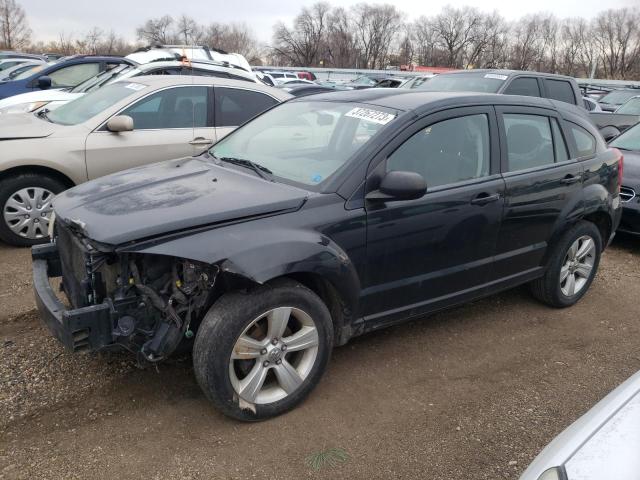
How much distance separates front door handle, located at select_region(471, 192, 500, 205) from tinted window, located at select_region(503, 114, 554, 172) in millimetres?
297

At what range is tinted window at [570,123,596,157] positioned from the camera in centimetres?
453

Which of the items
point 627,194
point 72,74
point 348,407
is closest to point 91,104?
point 348,407

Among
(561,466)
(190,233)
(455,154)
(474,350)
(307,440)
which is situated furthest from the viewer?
(474,350)

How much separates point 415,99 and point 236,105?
3277mm

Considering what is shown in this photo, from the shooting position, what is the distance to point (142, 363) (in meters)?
2.96

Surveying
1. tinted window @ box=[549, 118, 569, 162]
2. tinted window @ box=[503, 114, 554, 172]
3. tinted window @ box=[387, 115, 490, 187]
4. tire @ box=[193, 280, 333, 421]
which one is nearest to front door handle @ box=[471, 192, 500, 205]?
tinted window @ box=[387, 115, 490, 187]

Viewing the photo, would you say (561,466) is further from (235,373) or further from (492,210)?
(492,210)

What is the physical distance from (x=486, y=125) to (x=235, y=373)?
2.35 m

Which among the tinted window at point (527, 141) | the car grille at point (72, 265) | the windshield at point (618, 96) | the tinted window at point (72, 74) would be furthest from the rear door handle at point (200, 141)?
the windshield at point (618, 96)

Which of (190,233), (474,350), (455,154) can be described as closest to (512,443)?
(474,350)

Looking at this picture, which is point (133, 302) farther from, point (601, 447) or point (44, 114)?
point (44, 114)

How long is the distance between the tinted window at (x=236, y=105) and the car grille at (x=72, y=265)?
3.41 meters

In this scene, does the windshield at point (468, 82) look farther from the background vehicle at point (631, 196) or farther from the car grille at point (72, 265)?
the car grille at point (72, 265)

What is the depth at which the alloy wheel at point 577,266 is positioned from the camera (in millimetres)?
4656
